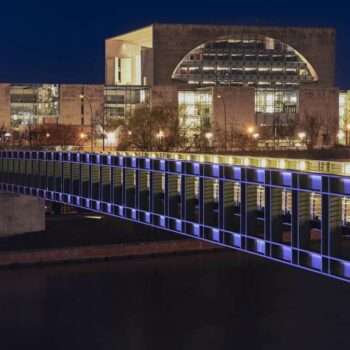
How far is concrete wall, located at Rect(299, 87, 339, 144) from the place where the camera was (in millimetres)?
120750

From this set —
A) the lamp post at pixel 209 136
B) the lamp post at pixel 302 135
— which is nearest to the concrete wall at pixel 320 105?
the lamp post at pixel 302 135

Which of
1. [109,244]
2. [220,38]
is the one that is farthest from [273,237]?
[220,38]

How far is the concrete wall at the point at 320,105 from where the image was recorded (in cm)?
12075

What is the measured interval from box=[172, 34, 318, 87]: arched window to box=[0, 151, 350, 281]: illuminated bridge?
77597 mm

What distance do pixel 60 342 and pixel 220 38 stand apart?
89984 millimetres

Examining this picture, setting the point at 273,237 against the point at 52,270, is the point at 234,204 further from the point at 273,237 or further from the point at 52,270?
the point at 52,270

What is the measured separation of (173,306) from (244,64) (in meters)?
86.3

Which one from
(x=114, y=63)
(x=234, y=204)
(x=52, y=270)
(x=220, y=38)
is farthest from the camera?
(x=114, y=63)

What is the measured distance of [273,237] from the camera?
2747cm

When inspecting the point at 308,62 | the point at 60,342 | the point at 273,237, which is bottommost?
the point at 60,342

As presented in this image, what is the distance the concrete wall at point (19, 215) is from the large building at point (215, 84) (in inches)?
1765

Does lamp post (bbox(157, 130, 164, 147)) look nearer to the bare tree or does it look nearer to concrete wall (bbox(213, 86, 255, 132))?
the bare tree

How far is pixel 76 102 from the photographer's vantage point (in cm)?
11338

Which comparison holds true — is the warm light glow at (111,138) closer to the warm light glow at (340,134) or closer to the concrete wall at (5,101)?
the concrete wall at (5,101)
